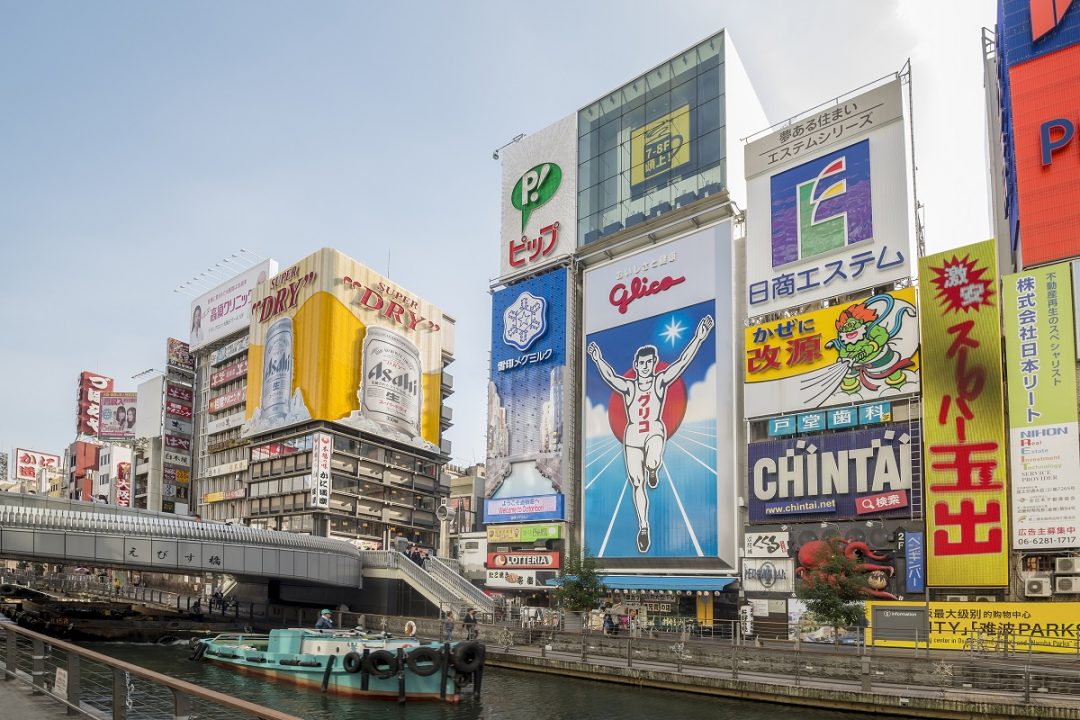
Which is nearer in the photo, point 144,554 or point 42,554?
point 42,554

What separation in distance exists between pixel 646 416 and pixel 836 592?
26.7 meters

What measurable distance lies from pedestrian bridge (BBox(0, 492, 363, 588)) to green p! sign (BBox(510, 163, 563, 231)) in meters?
36.1

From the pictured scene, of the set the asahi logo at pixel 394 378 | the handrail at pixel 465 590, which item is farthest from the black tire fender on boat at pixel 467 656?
the asahi logo at pixel 394 378

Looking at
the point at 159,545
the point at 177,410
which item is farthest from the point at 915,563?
the point at 177,410

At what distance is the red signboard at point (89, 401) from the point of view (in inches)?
5743

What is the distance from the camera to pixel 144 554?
2217 inches

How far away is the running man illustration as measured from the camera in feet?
235

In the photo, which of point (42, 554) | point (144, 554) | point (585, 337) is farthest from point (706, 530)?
point (42, 554)

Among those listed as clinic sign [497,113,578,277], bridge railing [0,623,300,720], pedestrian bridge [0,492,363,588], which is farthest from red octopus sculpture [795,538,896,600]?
bridge railing [0,623,300,720]

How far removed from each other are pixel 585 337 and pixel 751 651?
4297 cm

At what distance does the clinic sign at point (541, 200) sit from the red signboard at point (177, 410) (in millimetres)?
61427

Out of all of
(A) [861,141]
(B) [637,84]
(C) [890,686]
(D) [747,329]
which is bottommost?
(C) [890,686]

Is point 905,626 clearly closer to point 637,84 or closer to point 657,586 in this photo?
point 657,586

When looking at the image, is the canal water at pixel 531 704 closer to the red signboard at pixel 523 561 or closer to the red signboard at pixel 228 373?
the red signboard at pixel 523 561
